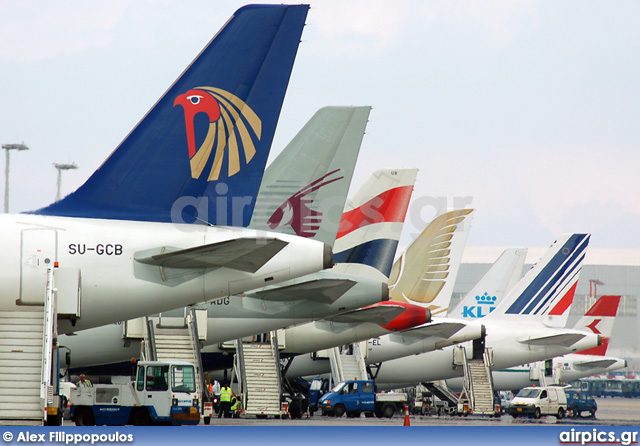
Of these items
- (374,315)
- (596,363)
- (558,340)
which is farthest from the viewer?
(596,363)

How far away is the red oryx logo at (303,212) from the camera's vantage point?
915 inches

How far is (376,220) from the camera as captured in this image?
2941 centimetres

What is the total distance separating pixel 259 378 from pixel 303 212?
8493 millimetres

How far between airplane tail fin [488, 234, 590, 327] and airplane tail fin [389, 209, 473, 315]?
8512 mm

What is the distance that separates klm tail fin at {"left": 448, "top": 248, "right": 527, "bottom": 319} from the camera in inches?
1980

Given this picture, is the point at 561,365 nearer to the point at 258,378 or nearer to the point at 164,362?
the point at 258,378

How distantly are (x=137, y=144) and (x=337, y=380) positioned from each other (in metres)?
24.7

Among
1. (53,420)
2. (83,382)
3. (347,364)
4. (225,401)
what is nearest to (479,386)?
(347,364)

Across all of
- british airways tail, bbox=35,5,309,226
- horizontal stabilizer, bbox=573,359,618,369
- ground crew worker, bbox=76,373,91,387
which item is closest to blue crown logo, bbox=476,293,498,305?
horizontal stabilizer, bbox=573,359,618,369

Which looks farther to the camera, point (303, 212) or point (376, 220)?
point (376, 220)

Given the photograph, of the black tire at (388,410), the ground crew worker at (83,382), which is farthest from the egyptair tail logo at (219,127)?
the black tire at (388,410)

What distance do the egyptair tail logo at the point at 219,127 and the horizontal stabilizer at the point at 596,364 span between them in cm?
4272

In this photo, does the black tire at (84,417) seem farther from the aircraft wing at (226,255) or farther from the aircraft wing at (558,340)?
the aircraft wing at (558,340)

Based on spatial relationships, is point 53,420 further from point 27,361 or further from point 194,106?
point 194,106
